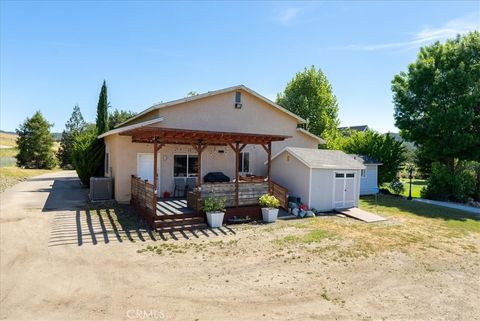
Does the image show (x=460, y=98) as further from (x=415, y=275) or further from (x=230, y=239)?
(x=230, y=239)

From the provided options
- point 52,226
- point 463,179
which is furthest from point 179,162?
point 463,179

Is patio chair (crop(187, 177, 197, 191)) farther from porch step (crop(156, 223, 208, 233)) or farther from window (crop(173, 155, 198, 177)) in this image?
porch step (crop(156, 223, 208, 233))

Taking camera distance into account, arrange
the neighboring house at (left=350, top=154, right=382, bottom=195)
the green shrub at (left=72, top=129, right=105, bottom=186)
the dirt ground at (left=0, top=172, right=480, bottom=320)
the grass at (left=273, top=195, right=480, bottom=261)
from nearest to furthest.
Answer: the dirt ground at (left=0, top=172, right=480, bottom=320)
the grass at (left=273, top=195, right=480, bottom=261)
the green shrub at (left=72, top=129, right=105, bottom=186)
the neighboring house at (left=350, top=154, right=382, bottom=195)

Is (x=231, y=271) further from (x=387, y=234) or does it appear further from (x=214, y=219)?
(x=387, y=234)

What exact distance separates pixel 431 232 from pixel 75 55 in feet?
63.2

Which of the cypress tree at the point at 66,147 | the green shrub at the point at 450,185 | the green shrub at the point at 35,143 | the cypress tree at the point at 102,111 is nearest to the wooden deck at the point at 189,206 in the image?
the cypress tree at the point at 102,111

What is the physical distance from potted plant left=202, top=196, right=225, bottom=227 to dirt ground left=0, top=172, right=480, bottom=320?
0.51m

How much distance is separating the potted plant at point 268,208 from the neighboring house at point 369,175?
1277cm

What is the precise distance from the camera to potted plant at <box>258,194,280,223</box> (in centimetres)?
1323

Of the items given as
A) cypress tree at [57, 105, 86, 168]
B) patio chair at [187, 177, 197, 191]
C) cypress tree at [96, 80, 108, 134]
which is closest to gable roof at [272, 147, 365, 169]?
patio chair at [187, 177, 197, 191]

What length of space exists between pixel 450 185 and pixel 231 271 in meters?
21.8

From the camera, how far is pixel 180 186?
657 inches

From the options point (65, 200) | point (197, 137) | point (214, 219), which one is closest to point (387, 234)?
point (214, 219)

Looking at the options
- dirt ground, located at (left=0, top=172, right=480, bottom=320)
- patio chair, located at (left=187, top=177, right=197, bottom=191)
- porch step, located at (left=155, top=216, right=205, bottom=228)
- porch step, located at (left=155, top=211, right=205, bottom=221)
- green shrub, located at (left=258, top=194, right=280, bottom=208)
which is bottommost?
dirt ground, located at (left=0, top=172, right=480, bottom=320)
